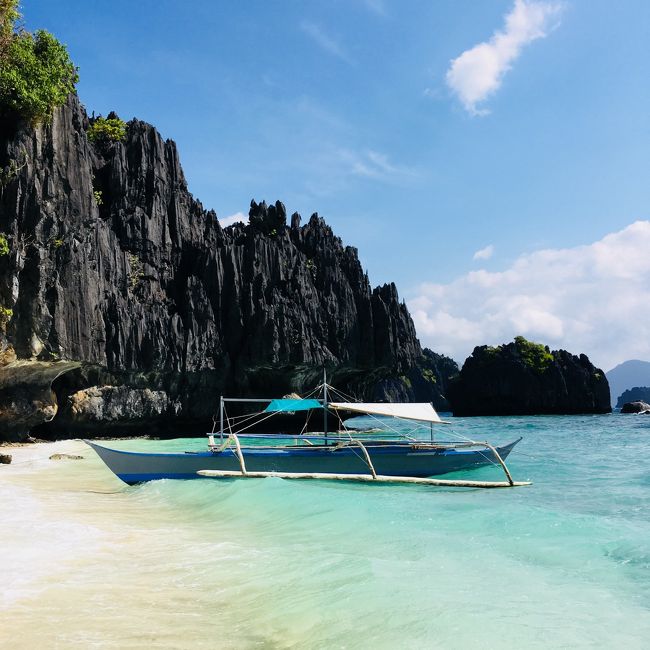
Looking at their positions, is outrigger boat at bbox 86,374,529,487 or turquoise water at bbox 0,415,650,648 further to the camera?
outrigger boat at bbox 86,374,529,487

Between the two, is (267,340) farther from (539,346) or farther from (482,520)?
(539,346)

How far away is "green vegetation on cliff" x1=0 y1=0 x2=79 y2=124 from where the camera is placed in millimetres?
28609

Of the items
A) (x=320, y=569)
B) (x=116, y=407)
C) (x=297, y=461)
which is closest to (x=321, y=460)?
(x=297, y=461)

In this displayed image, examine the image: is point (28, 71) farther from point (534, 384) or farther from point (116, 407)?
point (534, 384)

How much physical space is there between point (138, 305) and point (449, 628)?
1587 inches

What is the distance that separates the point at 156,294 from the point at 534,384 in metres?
71.3

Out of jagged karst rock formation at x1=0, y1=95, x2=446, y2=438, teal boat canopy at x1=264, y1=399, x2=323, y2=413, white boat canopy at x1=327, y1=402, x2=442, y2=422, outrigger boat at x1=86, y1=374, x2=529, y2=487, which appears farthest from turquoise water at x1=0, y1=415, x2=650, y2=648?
jagged karst rock formation at x1=0, y1=95, x2=446, y2=438

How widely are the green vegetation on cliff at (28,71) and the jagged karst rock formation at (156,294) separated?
63.9 inches

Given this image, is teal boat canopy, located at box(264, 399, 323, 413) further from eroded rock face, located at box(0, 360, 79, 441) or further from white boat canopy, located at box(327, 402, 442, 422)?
eroded rock face, located at box(0, 360, 79, 441)

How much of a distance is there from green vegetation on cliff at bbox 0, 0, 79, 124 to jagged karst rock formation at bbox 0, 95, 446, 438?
162 centimetres

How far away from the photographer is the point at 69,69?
108 feet

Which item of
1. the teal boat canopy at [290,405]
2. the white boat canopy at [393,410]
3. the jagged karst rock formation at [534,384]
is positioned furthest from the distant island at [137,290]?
the jagged karst rock formation at [534,384]

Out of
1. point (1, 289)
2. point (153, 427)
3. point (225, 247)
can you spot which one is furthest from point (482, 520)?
point (225, 247)

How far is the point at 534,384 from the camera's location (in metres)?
93.9
